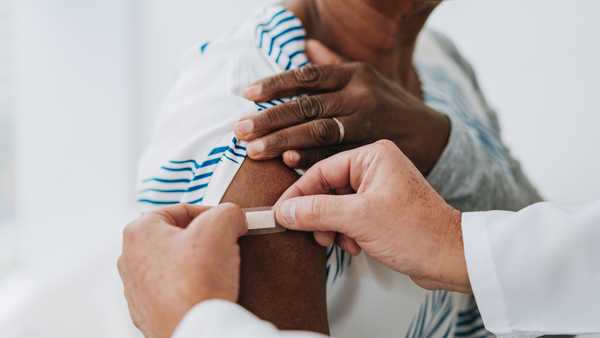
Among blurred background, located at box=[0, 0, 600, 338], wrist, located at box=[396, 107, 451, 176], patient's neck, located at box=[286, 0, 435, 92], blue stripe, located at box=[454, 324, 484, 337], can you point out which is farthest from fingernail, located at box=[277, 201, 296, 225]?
blurred background, located at box=[0, 0, 600, 338]

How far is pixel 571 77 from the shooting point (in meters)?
1.91

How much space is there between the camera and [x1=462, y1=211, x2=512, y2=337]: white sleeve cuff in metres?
0.62

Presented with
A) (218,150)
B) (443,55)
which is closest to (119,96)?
(443,55)

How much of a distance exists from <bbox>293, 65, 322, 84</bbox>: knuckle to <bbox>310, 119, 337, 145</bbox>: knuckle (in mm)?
63

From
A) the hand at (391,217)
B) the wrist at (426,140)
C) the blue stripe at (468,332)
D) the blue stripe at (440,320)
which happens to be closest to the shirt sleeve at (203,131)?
the hand at (391,217)

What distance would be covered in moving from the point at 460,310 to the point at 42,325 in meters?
0.66

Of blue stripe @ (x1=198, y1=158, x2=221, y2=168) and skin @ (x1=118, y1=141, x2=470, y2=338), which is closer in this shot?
skin @ (x1=118, y1=141, x2=470, y2=338)

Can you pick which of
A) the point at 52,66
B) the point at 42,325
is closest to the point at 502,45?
the point at 52,66

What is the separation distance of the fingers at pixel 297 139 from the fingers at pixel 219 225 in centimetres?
11

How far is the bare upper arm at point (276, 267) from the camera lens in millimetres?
616

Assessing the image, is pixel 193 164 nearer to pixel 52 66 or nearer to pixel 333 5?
pixel 333 5

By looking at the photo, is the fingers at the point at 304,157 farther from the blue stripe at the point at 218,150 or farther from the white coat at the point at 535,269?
the white coat at the point at 535,269

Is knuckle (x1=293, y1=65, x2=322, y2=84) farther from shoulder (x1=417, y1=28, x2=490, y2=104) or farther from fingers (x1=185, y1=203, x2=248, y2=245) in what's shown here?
shoulder (x1=417, y1=28, x2=490, y2=104)

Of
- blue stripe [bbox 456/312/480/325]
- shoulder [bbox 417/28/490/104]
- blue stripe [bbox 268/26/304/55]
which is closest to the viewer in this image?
blue stripe [bbox 268/26/304/55]
